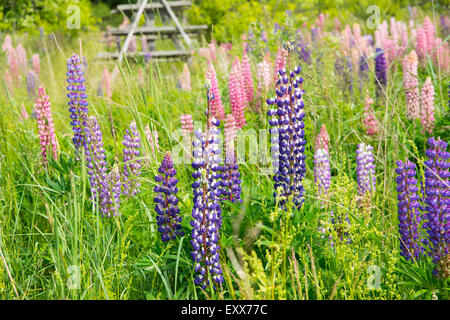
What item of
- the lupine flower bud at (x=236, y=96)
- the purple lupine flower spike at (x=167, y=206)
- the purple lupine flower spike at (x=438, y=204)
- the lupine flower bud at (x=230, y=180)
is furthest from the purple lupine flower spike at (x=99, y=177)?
the purple lupine flower spike at (x=438, y=204)

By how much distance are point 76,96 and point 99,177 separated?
61cm

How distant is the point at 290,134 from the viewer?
251 centimetres

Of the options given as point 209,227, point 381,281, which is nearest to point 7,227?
point 209,227

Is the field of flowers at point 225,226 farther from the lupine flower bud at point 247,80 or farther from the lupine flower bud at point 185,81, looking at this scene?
the lupine flower bud at point 185,81

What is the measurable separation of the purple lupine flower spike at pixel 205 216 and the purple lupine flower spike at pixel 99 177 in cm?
69

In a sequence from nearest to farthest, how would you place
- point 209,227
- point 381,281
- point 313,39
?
1. point 209,227
2. point 381,281
3. point 313,39

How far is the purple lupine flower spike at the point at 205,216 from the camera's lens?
6.89ft

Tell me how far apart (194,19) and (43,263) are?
9.34 m

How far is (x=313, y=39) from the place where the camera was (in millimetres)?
7418

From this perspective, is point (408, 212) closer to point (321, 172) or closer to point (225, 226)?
point (321, 172)

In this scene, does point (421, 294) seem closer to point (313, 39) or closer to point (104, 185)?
point (104, 185)

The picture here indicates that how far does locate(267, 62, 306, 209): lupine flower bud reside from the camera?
8.19 feet

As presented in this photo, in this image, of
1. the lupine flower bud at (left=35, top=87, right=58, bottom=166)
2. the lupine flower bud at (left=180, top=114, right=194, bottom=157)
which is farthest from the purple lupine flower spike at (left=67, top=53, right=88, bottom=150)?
the lupine flower bud at (left=180, top=114, right=194, bottom=157)

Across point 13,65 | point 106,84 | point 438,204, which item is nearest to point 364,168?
point 438,204
